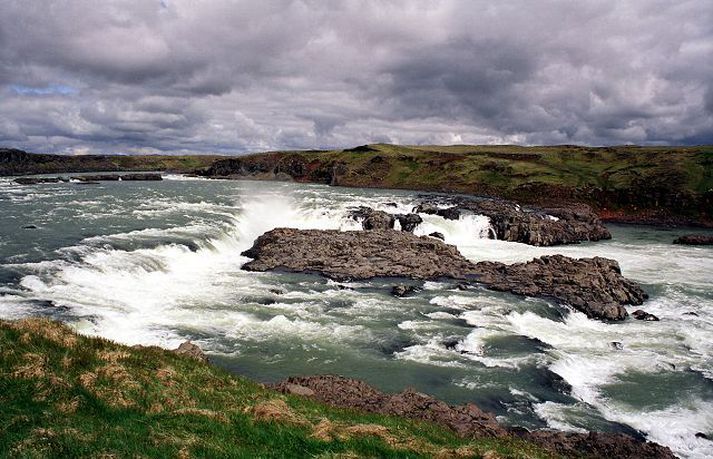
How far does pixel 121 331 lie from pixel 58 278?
9.73 m

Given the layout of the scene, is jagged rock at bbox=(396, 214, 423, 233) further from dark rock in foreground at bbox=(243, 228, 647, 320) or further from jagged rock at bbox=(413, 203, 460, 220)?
dark rock in foreground at bbox=(243, 228, 647, 320)

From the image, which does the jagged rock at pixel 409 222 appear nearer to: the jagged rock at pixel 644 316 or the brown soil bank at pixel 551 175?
the jagged rock at pixel 644 316

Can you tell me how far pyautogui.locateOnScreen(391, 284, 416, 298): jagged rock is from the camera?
1511 inches

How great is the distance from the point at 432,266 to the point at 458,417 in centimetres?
2884

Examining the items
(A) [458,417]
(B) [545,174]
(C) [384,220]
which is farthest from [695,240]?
(A) [458,417]

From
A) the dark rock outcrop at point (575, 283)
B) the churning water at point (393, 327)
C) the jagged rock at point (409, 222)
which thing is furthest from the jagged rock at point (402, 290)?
the jagged rock at point (409, 222)

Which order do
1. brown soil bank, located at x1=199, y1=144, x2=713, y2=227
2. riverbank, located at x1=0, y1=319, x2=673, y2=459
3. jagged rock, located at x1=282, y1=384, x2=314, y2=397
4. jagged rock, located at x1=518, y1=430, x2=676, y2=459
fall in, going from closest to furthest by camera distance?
1. riverbank, located at x1=0, y1=319, x2=673, y2=459
2. jagged rock, located at x1=518, y1=430, x2=676, y2=459
3. jagged rock, located at x1=282, y1=384, x2=314, y2=397
4. brown soil bank, located at x1=199, y1=144, x2=713, y2=227

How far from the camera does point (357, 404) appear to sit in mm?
18656

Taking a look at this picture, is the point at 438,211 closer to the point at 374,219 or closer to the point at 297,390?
the point at 374,219

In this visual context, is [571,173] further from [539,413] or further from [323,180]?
[539,413]

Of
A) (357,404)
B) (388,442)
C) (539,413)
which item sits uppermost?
(388,442)

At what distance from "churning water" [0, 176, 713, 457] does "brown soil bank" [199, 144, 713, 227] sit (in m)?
54.7

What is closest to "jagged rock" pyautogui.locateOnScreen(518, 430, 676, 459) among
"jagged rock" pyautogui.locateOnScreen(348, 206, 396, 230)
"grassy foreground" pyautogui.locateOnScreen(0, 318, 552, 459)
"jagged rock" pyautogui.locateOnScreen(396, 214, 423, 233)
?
"grassy foreground" pyautogui.locateOnScreen(0, 318, 552, 459)

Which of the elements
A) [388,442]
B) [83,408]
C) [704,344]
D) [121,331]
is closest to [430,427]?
[388,442]
